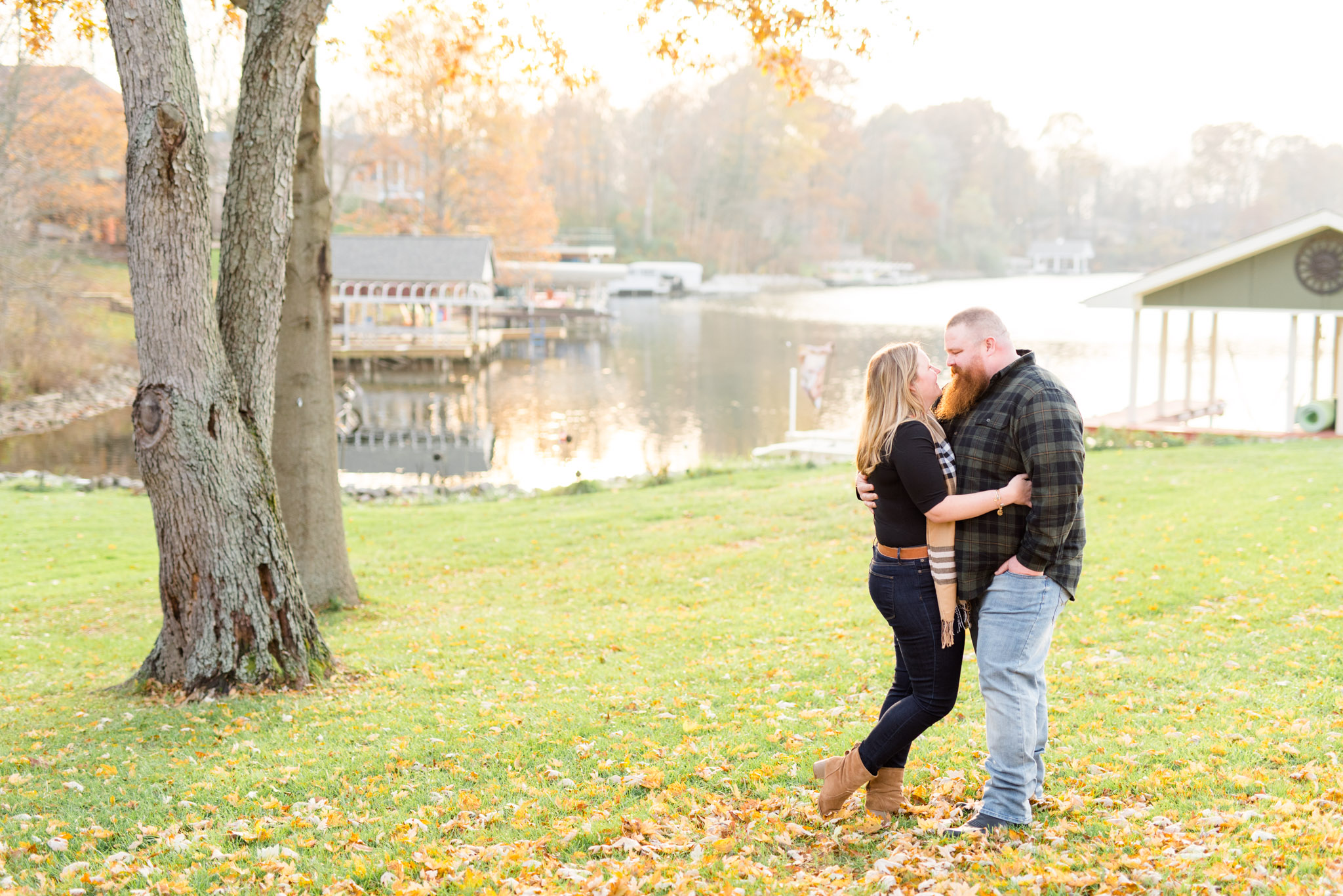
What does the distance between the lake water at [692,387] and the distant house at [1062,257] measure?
52.8 meters

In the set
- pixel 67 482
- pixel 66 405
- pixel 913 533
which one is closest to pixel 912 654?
pixel 913 533

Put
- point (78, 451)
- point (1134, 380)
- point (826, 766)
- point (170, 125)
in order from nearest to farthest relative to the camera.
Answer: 1. point (826, 766)
2. point (170, 125)
3. point (1134, 380)
4. point (78, 451)

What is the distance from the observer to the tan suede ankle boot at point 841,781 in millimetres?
4105

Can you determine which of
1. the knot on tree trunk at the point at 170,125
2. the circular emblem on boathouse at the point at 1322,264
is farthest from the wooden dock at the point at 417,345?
the knot on tree trunk at the point at 170,125

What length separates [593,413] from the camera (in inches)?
1209

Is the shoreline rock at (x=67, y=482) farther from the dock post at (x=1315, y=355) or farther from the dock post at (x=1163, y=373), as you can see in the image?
the dock post at (x=1315, y=355)

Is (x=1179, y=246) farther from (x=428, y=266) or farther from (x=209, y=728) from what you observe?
(x=209, y=728)

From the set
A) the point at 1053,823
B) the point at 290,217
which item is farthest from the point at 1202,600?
the point at 290,217

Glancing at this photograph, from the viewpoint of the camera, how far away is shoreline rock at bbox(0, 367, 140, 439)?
26531mm

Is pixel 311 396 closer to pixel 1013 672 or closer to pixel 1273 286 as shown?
pixel 1013 672

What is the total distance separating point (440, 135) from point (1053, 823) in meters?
53.4

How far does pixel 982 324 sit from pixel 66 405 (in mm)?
31557

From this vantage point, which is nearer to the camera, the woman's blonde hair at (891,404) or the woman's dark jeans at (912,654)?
the woman's blonde hair at (891,404)

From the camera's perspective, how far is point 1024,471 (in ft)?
12.3
